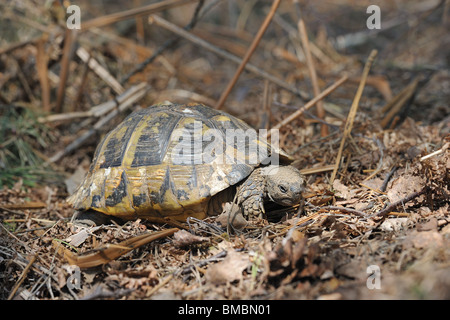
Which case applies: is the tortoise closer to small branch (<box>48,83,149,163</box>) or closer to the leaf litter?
the leaf litter

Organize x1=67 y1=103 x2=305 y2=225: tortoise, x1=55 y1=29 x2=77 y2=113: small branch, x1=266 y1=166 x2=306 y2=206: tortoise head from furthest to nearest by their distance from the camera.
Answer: x1=55 y1=29 x2=77 y2=113: small branch, x1=67 y1=103 x2=305 y2=225: tortoise, x1=266 y1=166 x2=306 y2=206: tortoise head

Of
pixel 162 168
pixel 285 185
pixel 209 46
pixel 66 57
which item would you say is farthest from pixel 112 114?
pixel 285 185

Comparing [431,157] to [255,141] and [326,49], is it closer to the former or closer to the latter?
[255,141]

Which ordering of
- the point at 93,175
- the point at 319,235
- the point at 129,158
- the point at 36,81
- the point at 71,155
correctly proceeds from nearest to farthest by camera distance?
the point at 319,235, the point at 129,158, the point at 93,175, the point at 71,155, the point at 36,81

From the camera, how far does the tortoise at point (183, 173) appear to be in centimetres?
269

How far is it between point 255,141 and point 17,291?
206 cm

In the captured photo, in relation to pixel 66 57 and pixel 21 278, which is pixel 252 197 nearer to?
pixel 21 278

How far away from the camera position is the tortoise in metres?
2.69

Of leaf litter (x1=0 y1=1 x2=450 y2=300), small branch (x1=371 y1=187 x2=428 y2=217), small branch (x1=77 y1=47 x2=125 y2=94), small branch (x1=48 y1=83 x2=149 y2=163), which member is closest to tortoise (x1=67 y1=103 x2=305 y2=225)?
leaf litter (x1=0 y1=1 x2=450 y2=300)

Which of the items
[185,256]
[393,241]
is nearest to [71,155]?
[185,256]

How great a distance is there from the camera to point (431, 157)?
254 centimetres

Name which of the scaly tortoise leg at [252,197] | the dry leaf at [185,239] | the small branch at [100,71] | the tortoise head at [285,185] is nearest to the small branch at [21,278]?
the dry leaf at [185,239]

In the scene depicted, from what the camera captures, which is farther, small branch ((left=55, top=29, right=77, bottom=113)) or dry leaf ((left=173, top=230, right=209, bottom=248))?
small branch ((left=55, top=29, right=77, bottom=113))

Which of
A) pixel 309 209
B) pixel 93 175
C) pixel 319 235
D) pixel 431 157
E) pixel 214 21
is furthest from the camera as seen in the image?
pixel 214 21
